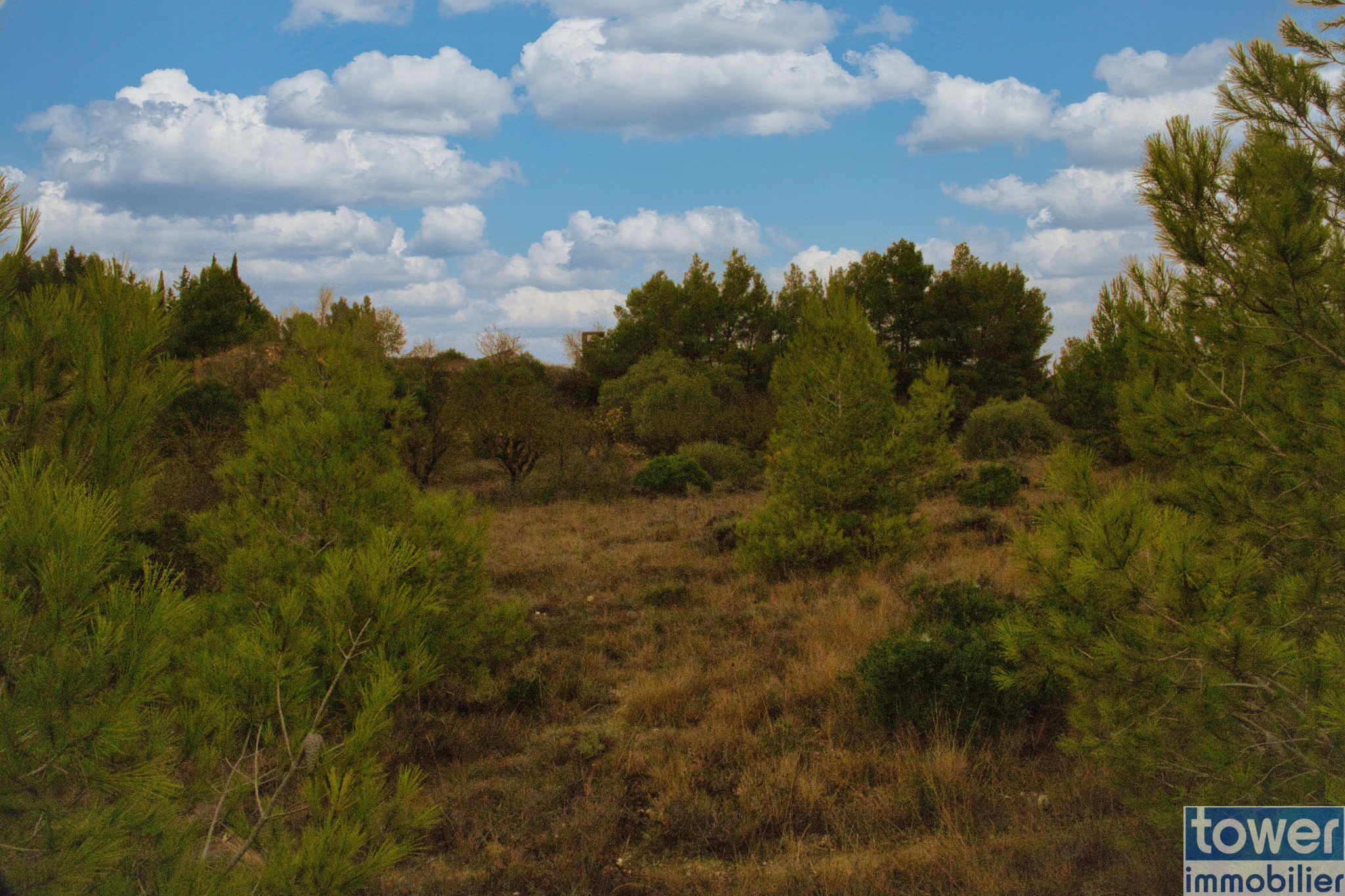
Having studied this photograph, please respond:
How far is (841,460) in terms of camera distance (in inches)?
377

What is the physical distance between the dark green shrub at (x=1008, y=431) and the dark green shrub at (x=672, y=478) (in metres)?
7.46

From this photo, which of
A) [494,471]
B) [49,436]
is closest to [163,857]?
[49,436]

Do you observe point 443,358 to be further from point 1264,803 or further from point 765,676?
point 1264,803

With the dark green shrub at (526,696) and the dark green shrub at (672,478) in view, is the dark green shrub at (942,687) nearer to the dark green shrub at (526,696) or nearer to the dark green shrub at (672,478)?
the dark green shrub at (526,696)

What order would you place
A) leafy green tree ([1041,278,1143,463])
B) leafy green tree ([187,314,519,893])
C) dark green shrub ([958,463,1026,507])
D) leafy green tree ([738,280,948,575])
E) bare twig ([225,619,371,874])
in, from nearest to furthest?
bare twig ([225,619,371,874]), leafy green tree ([187,314,519,893]), leafy green tree ([738,280,948,575]), dark green shrub ([958,463,1026,507]), leafy green tree ([1041,278,1143,463])

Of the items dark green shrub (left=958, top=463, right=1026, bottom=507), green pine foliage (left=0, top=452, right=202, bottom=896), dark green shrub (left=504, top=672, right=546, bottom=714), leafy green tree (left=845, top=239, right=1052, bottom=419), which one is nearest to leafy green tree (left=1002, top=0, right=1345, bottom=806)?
green pine foliage (left=0, top=452, right=202, bottom=896)

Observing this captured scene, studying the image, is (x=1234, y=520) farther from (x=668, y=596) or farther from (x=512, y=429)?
(x=512, y=429)

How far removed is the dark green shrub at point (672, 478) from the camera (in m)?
18.4

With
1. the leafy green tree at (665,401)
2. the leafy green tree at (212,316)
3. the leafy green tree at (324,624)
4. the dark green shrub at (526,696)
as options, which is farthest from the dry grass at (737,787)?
the leafy green tree at (665,401)

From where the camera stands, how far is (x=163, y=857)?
73.2 inches

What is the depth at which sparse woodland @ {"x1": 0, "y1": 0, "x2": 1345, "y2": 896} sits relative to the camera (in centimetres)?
185

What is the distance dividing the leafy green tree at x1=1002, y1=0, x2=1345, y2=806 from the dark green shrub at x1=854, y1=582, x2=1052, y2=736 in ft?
3.90

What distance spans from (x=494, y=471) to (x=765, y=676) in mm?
16368

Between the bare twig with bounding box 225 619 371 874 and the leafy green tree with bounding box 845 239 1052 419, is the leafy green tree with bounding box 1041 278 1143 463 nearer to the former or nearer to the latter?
the leafy green tree with bounding box 845 239 1052 419
